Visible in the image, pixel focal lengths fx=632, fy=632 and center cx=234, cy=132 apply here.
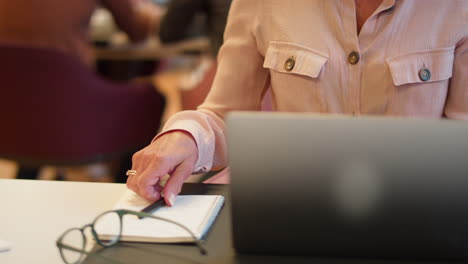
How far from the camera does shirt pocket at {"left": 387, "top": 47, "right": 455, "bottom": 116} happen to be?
111 centimetres

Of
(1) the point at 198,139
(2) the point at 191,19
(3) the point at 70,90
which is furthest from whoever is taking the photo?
(2) the point at 191,19

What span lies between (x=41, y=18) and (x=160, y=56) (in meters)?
0.81

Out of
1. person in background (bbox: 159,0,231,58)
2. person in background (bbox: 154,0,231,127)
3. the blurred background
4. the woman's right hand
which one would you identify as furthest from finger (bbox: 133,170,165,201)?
person in background (bbox: 159,0,231,58)

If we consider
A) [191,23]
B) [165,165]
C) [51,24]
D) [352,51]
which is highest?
[352,51]

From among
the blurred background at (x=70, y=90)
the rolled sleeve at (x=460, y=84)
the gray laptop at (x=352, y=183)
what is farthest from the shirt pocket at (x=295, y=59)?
the blurred background at (x=70, y=90)

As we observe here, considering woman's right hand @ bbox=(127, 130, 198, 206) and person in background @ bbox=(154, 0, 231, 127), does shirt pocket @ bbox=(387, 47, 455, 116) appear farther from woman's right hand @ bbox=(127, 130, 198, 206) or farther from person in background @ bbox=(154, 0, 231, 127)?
person in background @ bbox=(154, 0, 231, 127)

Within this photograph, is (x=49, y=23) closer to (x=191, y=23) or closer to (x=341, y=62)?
(x=191, y=23)

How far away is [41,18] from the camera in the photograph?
7.65 ft

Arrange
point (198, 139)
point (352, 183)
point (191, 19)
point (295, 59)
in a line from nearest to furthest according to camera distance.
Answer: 1. point (352, 183)
2. point (198, 139)
3. point (295, 59)
4. point (191, 19)

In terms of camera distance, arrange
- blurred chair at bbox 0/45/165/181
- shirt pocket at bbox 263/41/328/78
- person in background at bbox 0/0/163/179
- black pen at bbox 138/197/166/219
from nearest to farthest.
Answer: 1. black pen at bbox 138/197/166/219
2. shirt pocket at bbox 263/41/328/78
3. blurred chair at bbox 0/45/165/181
4. person in background at bbox 0/0/163/179

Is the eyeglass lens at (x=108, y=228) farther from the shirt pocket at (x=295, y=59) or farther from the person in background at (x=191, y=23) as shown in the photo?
the person in background at (x=191, y=23)

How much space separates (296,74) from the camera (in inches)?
46.5

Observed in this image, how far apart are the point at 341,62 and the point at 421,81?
145 millimetres

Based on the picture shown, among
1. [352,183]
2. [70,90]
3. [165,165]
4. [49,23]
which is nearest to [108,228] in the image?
[165,165]
